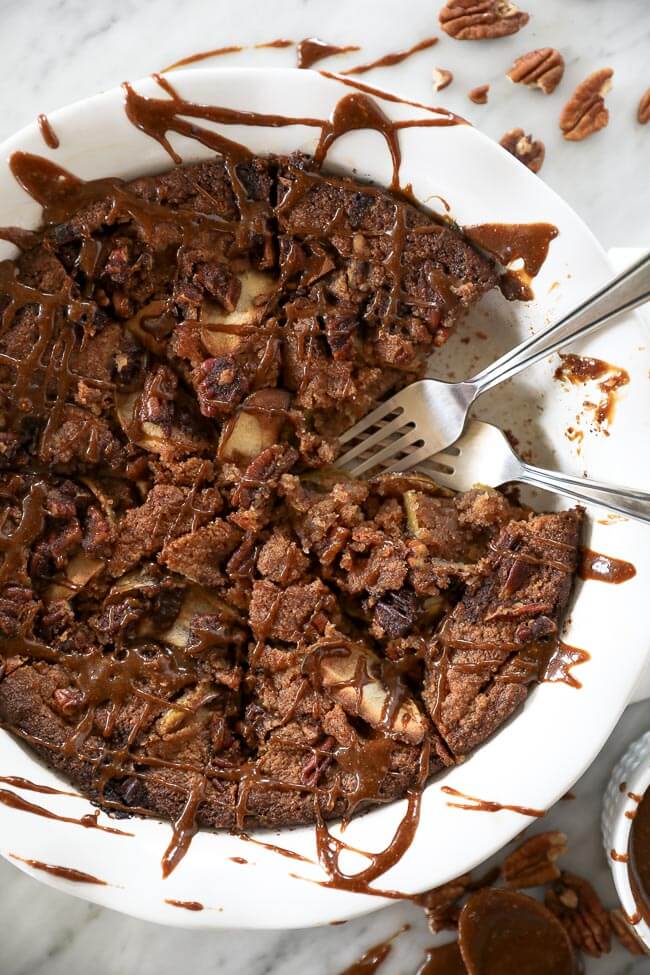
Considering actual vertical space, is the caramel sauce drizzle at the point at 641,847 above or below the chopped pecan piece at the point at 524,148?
below

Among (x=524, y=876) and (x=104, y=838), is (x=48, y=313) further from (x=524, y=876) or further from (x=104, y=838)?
(x=524, y=876)

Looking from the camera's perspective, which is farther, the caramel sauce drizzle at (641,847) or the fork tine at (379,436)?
the caramel sauce drizzle at (641,847)

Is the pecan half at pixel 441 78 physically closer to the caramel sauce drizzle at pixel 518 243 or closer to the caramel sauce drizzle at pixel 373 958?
the caramel sauce drizzle at pixel 518 243

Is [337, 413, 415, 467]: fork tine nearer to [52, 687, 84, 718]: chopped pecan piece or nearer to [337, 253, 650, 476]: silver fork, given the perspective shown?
[337, 253, 650, 476]: silver fork

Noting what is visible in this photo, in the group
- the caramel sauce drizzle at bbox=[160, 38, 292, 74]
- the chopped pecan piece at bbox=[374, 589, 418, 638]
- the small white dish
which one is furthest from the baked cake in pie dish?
the caramel sauce drizzle at bbox=[160, 38, 292, 74]

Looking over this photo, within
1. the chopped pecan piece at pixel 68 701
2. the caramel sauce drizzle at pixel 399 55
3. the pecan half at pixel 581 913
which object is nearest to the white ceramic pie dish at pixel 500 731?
the chopped pecan piece at pixel 68 701

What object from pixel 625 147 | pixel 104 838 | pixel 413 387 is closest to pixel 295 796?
pixel 104 838

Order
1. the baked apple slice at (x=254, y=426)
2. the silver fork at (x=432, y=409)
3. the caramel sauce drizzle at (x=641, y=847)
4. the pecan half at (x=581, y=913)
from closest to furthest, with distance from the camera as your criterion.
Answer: the silver fork at (x=432, y=409) < the baked apple slice at (x=254, y=426) < the caramel sauce drizzle at (x=641, y=847) < the pecan half at (x=581, y=913)
